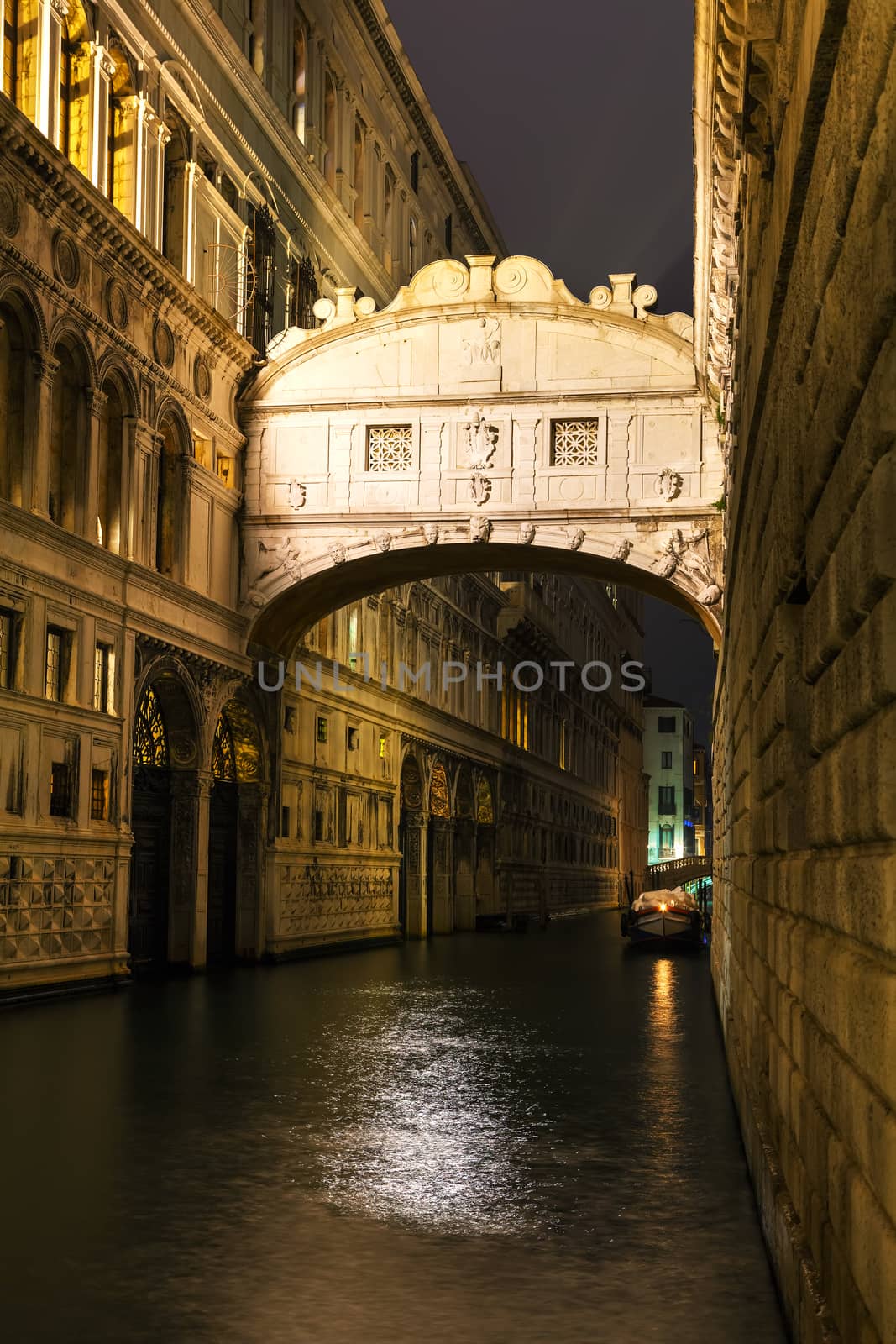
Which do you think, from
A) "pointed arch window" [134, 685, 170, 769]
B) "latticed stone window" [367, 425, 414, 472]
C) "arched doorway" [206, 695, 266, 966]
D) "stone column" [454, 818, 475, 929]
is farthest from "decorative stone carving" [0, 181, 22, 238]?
"stone column" [454, 818, 475, 929]

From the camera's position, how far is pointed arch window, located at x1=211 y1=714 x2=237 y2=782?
84.6 feet

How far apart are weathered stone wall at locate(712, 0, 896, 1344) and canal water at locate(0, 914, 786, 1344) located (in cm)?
66

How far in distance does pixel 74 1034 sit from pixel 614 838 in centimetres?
6530

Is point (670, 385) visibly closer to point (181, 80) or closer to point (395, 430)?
point (395, 430)

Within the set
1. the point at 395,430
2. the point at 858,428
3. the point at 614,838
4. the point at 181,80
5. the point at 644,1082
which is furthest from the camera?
the point at 614,838

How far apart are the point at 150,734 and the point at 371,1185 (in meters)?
15.4

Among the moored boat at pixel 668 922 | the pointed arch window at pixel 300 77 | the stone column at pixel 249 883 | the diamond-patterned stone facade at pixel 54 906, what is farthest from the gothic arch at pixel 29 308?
the moored boat at pixel 668 922

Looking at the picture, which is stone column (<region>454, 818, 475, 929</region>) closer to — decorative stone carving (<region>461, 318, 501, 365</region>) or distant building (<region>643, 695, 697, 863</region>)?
decorative stone carving (<region>461, 318, 501, 365</region>)

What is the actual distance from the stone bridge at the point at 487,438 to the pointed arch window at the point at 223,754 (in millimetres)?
2124

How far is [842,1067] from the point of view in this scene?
4.02 metres

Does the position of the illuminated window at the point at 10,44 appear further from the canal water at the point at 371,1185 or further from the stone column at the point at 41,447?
the canal water at the point at 371,1185

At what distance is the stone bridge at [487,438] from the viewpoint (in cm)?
2416

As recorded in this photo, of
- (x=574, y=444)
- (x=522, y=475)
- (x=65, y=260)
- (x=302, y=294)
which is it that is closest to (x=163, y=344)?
(x=65, y=260)

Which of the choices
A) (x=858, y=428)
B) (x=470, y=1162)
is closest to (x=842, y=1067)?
(x=858, y=428)
